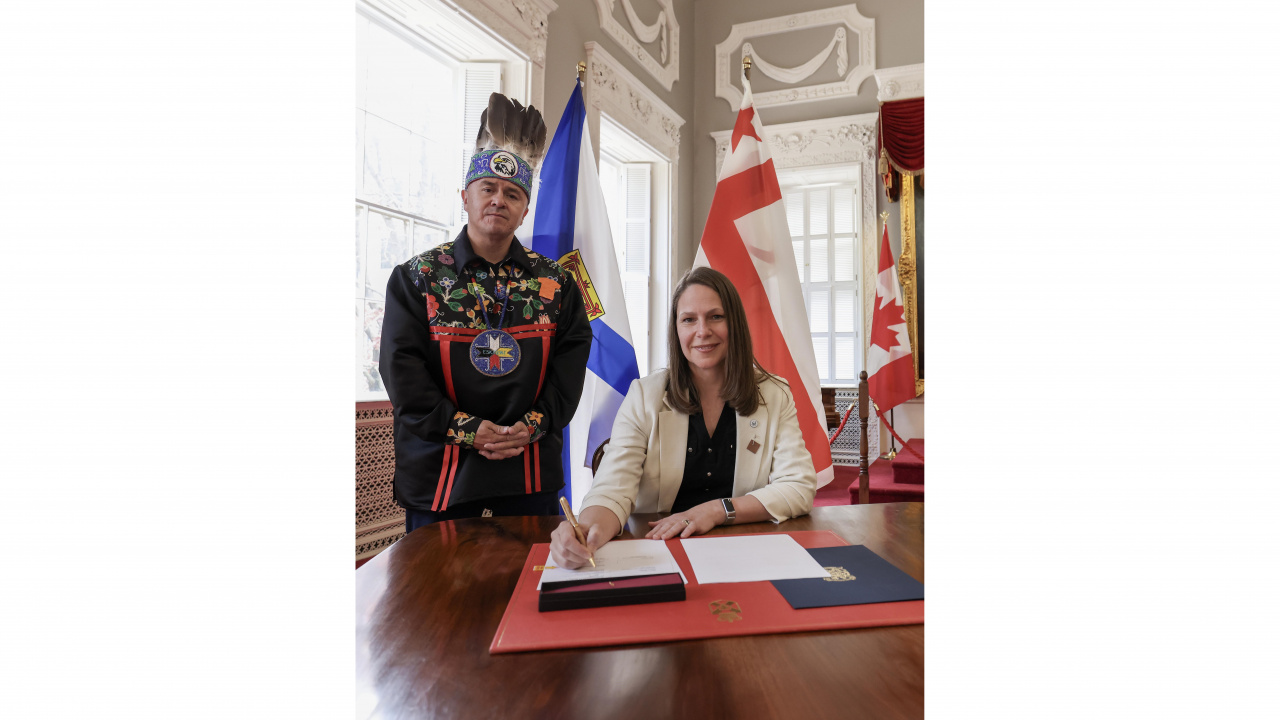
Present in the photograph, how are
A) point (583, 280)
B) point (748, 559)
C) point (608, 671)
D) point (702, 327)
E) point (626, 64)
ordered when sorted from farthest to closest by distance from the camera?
point (626, 64) → point (583, 280) → point (702, 327) → point (748, 559) → point (608, 671)

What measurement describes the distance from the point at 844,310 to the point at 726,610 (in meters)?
5.25

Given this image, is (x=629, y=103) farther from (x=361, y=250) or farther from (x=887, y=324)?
(x=361, y=250)

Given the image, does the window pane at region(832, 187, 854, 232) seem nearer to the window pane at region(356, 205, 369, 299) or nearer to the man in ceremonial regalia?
the window pane at region(356, 205, 369, 299)

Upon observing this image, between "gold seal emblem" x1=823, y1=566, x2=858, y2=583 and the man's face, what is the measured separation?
1.20m

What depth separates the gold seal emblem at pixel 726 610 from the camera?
2.23 feet

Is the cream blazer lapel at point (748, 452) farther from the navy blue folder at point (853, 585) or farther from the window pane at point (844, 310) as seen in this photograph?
the window pane at point (844, 310)

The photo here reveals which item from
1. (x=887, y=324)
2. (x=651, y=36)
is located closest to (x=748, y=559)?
(x=887, y=324)

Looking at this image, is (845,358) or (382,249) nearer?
(382,249)

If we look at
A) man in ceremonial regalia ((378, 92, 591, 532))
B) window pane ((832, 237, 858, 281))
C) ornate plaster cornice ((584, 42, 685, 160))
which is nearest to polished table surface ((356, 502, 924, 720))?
man in ceremonial regalia ((378, 92, 591, 532))

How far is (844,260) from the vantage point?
5.61 metres

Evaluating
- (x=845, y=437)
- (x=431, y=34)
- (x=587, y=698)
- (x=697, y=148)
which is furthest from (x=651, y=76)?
(x=587, y=698)

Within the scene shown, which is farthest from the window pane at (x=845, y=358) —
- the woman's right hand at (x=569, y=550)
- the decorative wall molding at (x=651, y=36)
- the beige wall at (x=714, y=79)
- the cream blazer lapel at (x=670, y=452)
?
the woman's right hand at (x=569, y=550)

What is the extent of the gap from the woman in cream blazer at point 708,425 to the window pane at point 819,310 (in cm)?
415
